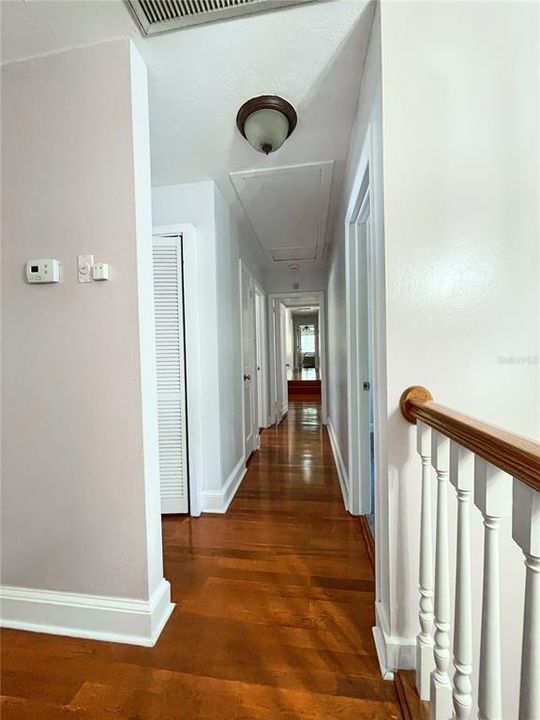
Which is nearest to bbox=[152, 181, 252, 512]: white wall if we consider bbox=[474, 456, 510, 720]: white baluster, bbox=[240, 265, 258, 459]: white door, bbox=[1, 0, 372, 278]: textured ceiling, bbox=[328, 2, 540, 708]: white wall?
bbox=[1, 0, 372, 278]: textured ceiling

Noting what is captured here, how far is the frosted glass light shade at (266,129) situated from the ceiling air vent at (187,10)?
0.37 metres

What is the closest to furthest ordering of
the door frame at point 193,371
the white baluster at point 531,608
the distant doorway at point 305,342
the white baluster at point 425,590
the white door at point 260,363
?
the white baluster at point 531,608 < the white baluster at point 425,590 < the door frame at point 193,371 < the white door at point 260,363 < the distant doorway at point 305,342

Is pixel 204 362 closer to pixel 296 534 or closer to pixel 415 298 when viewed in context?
pixel 296 534

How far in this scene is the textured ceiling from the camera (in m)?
1.16

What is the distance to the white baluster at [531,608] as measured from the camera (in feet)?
1.58

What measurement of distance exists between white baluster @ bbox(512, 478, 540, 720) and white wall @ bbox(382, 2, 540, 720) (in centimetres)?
60

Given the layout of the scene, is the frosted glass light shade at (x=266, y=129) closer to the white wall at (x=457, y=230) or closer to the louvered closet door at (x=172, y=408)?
the white wall at (x=457, y=230)

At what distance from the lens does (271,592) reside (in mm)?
1500

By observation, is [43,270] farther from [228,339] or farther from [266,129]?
[228,339]

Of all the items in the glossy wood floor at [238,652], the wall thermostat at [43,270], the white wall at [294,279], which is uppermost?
the white wall at [294,279]

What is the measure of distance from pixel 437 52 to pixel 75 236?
58.4 inches

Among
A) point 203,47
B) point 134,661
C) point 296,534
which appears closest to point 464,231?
point 203,47

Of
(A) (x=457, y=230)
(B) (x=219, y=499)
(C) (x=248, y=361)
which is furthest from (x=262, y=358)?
(A) (x=457, y=230)

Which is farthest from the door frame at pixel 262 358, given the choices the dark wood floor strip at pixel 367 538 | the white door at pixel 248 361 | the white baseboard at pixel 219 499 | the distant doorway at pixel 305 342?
the distant doorway at pixel 305 342
